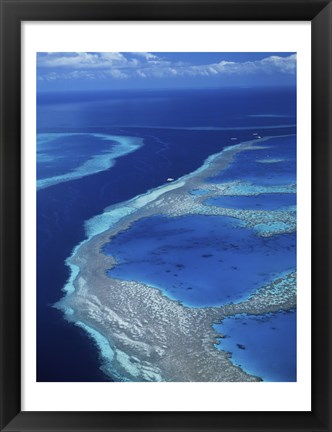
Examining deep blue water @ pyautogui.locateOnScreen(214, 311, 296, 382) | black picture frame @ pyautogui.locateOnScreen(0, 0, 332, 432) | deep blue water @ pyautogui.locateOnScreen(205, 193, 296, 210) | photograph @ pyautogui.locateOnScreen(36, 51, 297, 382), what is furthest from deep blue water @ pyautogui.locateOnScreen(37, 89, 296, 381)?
deep blue water @ pyautogui.locateOnScreen(214, 311, 296, 382)

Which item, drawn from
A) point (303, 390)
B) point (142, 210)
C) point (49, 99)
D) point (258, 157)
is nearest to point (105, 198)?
point (142, 210)

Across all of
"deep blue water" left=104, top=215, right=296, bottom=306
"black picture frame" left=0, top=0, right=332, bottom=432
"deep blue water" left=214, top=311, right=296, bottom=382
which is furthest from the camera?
"deep blue water" left=104, top=215, right=296, bottom=306

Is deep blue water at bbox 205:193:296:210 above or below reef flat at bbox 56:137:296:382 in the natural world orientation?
above

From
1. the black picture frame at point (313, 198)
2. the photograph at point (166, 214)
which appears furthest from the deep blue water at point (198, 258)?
the black picture frame at point (313, 198)

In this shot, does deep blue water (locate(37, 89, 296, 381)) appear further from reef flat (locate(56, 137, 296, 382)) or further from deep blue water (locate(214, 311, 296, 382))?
deep blue water (locate(214, 311, 296, 382))

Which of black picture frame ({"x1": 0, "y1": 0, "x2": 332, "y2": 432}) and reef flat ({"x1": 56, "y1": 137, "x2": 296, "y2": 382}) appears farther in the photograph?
reef flat ({"x1": 56, "y1": 137, "x2": 296, "y2": 382})

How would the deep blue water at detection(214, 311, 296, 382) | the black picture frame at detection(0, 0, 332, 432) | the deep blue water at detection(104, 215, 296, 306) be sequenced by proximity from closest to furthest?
the black picture frame at detection(0, 0, 332, 432) < the deep blue water at detection(214, 311, 296, 382) < the deep blue water at detection(104, 215, 296, 306)

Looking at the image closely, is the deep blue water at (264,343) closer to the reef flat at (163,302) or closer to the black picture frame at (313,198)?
the reef flat at (163,302)

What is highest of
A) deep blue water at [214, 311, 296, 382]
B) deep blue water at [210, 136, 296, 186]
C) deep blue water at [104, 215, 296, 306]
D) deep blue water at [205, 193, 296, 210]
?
deep blue water at [210, 136, 296, 186]
